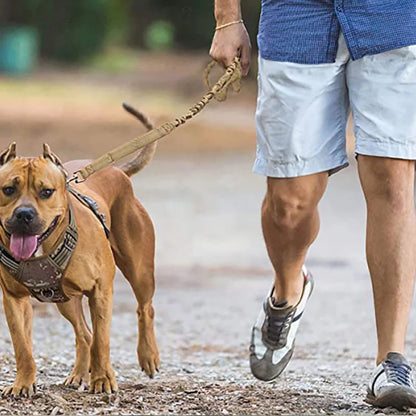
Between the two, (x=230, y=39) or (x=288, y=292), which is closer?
(x=230, y=39)

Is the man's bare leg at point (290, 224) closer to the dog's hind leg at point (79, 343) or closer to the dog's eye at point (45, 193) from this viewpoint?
the dog's hind leg at point (79, 343)

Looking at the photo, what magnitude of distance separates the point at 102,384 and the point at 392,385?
3.78 feet

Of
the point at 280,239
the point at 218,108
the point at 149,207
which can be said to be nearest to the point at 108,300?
the point at 280,239

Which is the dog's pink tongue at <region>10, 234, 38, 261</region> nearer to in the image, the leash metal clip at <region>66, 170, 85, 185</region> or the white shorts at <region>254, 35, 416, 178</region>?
the leash metal clip at <region>66, 170, 85, 185</region>

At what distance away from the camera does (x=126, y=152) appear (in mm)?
4730

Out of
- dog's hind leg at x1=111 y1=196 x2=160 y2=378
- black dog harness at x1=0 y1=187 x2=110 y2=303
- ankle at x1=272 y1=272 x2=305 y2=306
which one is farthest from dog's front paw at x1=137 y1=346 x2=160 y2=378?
black dog harness at x1=0 y1=187 x2=110 y2=303

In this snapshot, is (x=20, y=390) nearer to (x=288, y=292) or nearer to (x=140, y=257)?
(x=140, y=257)

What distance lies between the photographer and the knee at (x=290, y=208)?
4.97 metres

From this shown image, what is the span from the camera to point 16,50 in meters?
36.5

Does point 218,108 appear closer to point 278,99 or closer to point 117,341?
point 117,341

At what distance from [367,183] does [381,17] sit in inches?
26.1

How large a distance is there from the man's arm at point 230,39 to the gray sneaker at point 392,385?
4.73 feet

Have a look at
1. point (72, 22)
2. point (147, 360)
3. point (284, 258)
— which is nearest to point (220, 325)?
point (147, 360)

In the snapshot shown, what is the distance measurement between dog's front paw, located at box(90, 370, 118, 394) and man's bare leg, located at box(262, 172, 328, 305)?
937 millimetres
